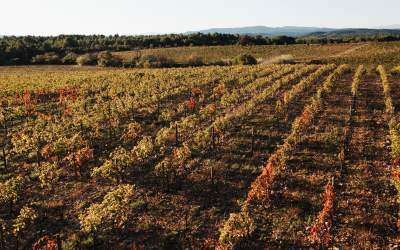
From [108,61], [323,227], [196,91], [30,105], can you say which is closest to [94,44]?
[108,61]

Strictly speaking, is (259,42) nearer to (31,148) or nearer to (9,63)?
(9,63)

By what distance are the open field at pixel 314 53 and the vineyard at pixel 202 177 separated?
4743 centimetres

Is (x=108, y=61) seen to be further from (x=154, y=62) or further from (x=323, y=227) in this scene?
(x=323, y=227)

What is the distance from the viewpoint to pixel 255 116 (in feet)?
102

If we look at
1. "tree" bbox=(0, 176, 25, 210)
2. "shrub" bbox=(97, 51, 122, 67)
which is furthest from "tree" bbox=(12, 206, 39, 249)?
"shrub" bbox=(97, 51, 122, 67)

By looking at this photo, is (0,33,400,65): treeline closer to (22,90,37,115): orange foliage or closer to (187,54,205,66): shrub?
(187,54,205,66): shrub

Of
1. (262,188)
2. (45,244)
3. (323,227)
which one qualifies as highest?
(262,188)

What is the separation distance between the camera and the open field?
80.5m

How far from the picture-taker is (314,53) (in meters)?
101

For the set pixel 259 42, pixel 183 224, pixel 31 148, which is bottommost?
pixel 183 224

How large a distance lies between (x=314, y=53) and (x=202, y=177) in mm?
87731

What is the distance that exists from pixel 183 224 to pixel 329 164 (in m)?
9.10

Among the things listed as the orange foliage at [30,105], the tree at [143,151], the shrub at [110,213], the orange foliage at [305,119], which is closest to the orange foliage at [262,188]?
the shrub at [110,213]

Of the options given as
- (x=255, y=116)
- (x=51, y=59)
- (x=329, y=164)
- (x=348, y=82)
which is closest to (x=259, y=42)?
(x=51, y=59)
